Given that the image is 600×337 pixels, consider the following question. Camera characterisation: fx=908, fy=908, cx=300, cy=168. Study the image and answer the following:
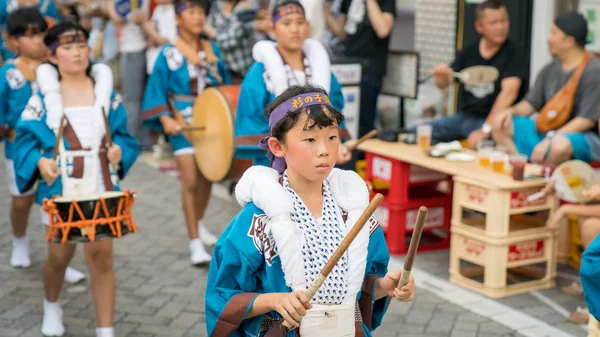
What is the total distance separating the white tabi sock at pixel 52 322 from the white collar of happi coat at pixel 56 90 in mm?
1138

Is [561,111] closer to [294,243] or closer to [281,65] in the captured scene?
[281,65]

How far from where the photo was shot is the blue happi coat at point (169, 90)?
687 cm

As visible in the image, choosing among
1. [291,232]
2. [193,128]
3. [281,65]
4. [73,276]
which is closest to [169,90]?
[193,128]

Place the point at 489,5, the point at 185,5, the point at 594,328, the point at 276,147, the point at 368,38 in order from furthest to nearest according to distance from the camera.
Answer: the point at 368,38, the point at 489,5, the point at 185,5, the point at 594,328, the point at 276,147

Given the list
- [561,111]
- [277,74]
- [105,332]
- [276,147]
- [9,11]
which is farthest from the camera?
[9,11]

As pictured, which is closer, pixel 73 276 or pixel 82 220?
pixel 82 220

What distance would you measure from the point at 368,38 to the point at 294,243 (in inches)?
230

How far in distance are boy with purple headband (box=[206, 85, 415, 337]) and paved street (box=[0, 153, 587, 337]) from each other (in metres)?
2.26

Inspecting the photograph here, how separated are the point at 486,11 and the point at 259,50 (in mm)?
2337

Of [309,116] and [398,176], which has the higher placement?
[309,116]

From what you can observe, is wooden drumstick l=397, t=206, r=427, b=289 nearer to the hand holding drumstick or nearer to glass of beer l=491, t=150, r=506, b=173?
the hand holding drumstick

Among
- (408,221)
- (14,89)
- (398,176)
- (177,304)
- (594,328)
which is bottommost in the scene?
(177,304)

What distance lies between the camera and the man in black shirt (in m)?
8.70

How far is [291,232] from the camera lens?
3246 mm
